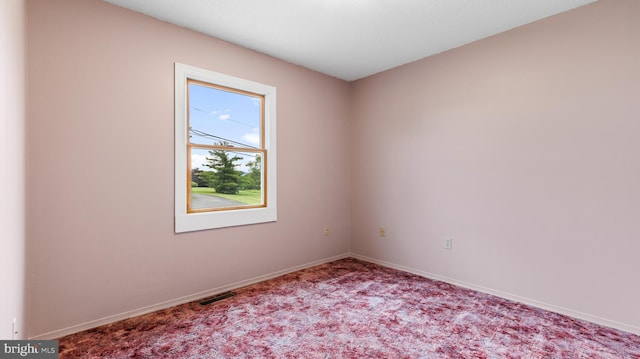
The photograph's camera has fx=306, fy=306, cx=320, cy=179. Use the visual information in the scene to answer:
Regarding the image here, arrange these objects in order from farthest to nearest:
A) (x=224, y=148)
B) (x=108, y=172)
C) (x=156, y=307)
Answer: (x=224, y=148) < (x=156, y=307) < (x=108, y=172)

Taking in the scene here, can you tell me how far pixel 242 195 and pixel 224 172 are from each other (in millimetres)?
336

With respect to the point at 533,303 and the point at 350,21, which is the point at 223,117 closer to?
the point at 350,21

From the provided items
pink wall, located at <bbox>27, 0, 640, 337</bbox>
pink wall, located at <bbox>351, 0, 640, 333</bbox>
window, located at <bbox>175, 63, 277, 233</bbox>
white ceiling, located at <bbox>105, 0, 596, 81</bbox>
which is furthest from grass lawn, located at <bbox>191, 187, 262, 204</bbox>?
pink wall, located at <bbox>351, 0, 640, 333</bbox>

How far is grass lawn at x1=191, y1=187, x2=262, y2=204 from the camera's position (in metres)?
3.15

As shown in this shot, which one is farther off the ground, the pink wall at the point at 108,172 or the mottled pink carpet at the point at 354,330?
the pink wall at the point at 108,172

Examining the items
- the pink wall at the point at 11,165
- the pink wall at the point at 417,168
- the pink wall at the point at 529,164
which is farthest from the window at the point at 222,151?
the pink wall at the point at 529,164

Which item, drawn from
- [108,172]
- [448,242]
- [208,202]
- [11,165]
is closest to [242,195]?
[208,202]

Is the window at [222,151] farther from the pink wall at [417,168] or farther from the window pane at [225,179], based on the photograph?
the pink wall at [417,168]

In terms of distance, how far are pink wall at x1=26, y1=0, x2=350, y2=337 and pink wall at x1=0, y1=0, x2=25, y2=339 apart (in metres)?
0.25

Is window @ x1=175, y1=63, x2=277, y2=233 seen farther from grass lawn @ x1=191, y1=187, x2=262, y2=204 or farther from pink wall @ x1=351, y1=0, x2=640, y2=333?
pink wall @ x1=351, y1=0, x2=640, y2=333

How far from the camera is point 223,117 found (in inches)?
132

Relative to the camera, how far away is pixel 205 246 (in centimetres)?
305

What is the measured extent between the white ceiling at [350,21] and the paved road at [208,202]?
1.63m

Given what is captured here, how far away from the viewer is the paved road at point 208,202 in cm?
307
